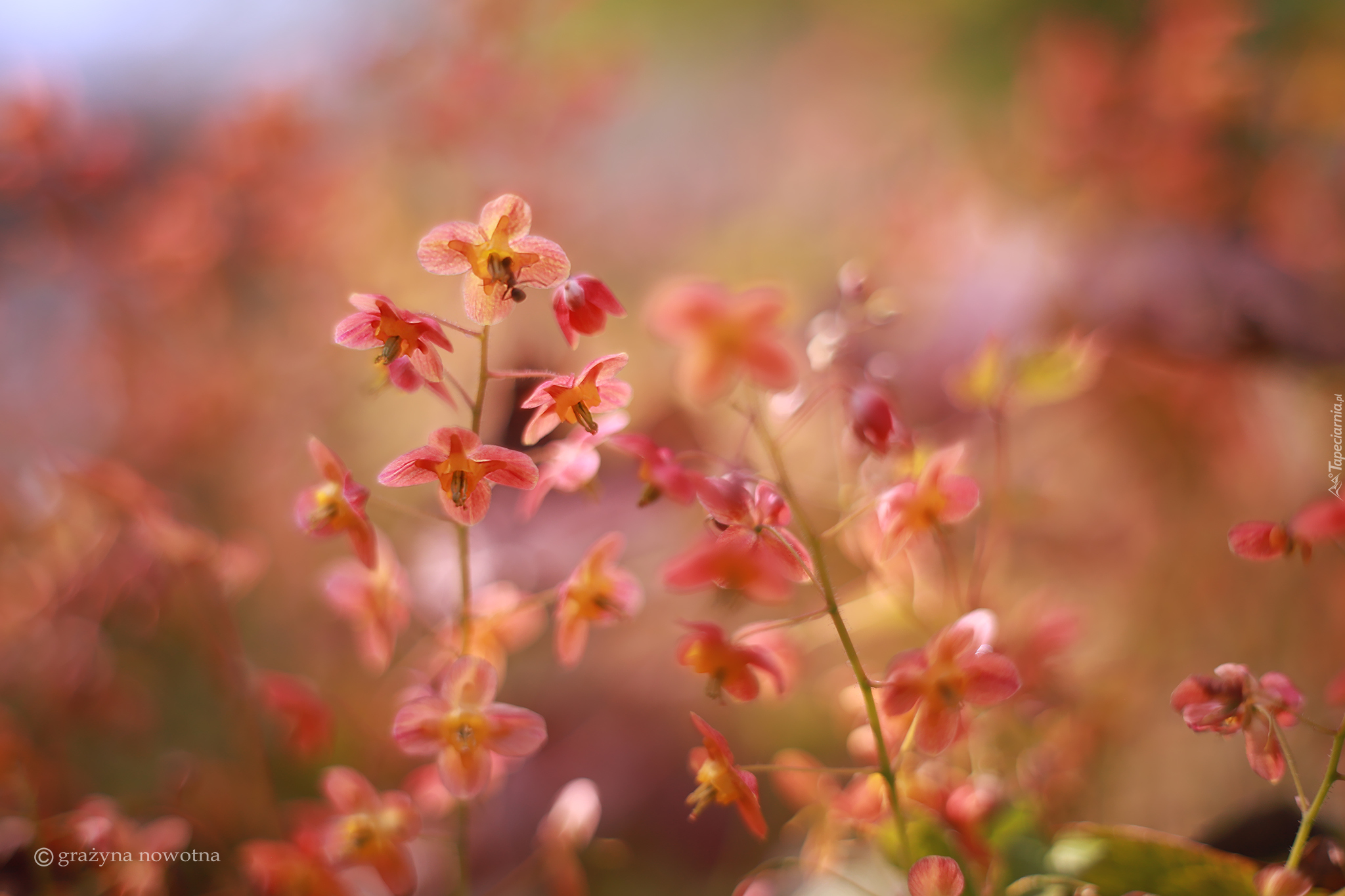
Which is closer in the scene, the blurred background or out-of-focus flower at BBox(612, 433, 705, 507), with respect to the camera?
out-of-focus flower at BBox(612, 433, 705, 507)

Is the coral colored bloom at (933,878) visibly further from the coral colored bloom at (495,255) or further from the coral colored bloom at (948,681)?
the coral colored bloom at (495,255)

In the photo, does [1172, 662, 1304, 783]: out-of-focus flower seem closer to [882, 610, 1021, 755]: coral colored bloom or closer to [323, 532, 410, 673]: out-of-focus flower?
[882, 610, 1021, 755]: coral colored bloom

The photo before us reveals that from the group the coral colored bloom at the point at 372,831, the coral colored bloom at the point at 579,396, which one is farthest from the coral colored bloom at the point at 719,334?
the coral colored bloom at the point at 372,831

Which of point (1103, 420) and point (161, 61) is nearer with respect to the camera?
point (1103, 420)

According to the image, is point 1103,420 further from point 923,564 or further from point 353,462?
point 353,462

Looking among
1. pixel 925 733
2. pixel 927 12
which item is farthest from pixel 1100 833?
pixel 927 12

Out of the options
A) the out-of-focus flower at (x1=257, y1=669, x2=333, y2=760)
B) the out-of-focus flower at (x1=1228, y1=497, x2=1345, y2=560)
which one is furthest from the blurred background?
the out-of-focus flower at (x1=1228, y1=497, x2=1345, y2=560)
